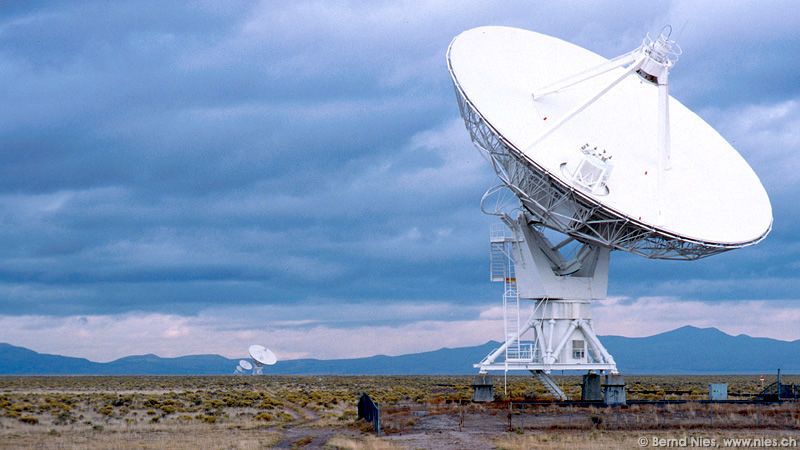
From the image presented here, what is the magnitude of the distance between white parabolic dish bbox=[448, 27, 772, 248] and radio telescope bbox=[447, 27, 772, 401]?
5cm

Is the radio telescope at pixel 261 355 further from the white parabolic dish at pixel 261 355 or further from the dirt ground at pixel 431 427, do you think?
the dirt ground at pixel 431 427

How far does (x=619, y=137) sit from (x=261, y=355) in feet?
219

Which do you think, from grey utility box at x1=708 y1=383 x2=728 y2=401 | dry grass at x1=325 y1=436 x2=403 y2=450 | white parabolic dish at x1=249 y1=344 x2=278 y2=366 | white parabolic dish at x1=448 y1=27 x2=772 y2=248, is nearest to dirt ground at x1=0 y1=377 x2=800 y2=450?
dry grass at x1=325 y1=436 x2=403 y2=450

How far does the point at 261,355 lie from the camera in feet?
329

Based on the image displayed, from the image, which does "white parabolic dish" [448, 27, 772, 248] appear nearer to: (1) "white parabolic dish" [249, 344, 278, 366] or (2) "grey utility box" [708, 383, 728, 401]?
(2) "grey utility box" [708, 383, 728, 401]

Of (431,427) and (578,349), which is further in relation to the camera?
(578,349)

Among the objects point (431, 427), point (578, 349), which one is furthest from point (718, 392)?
point (431, 427)

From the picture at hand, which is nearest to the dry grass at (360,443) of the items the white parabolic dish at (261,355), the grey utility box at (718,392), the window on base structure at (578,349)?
the window on base structure at (578,349)

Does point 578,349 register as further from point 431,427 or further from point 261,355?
point 261,355

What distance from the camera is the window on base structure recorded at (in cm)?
3975

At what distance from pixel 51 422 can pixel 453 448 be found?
1794 centimetres

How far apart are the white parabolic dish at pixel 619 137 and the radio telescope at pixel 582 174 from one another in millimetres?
55

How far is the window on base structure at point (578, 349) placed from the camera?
130ft

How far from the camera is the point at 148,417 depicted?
41281mm
